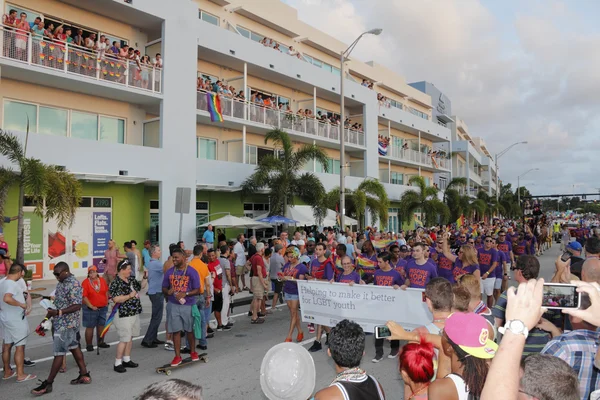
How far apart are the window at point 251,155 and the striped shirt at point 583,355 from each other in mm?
23430

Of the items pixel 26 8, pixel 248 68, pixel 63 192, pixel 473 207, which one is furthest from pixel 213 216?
pixel 473 207

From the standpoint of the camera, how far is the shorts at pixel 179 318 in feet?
23.6

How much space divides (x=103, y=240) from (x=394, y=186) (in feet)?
81.3

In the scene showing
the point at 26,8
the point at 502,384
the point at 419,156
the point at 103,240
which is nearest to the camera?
the point at 502,384

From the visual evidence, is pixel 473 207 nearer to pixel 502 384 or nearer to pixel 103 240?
pixel 103 240

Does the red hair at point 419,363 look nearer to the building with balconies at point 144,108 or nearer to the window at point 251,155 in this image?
the building with balconies at point 144,108

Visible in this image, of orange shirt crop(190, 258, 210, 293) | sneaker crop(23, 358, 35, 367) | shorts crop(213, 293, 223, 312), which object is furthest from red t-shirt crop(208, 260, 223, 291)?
sneaker crop(23, 358, 35, 367)

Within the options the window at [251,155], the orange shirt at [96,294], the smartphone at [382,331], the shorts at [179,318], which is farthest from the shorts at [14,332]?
the window at [251,155]

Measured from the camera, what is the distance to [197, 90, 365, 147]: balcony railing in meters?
22.6

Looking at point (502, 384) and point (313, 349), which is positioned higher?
point (502, 384)

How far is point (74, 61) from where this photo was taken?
1644 cm

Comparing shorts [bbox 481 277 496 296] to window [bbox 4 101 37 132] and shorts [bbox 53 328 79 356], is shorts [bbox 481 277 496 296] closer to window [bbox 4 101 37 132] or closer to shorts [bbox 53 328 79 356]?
shorts [bbox 53 328 79 356]

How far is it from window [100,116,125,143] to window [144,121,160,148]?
3.82 feet

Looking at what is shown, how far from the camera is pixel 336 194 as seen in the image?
26.4 m
